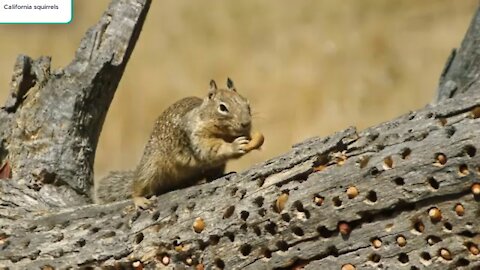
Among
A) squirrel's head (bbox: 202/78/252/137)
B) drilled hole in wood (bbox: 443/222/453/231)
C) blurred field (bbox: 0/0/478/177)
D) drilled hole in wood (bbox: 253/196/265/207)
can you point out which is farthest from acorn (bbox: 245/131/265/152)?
blurred field (bbox: 0/0/478/177)

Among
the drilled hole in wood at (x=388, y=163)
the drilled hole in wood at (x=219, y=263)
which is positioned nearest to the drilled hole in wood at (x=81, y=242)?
the drilled hole in wood at (x=219, y=263)

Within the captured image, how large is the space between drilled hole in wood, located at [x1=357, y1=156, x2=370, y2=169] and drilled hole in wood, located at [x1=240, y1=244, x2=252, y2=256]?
0.55 m

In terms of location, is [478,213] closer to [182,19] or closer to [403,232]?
[403,232]

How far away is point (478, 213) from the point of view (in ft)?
10.5

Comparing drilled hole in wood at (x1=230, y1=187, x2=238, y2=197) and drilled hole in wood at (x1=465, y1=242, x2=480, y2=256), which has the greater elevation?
drilled hole in wood at (x1=230, y1=187, x2=238, y2=197)

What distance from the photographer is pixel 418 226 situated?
334 cm

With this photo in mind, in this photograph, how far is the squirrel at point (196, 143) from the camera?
4422mm

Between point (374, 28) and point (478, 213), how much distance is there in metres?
6.59

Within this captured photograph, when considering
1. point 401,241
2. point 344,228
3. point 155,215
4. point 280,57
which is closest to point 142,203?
point 155,215

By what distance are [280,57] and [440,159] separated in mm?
6457

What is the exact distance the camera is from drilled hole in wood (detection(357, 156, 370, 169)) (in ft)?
11.4

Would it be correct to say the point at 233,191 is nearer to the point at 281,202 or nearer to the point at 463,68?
the point at 281,202

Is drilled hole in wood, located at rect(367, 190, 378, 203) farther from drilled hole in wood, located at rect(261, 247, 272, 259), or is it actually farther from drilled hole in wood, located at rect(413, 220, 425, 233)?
drilled hole in wood, located at rect(261, 247, 272, 259)

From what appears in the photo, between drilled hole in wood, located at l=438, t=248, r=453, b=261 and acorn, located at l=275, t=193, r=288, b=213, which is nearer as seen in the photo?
drilled hole in wood, located at l=438, t=248, r=453, b=261
